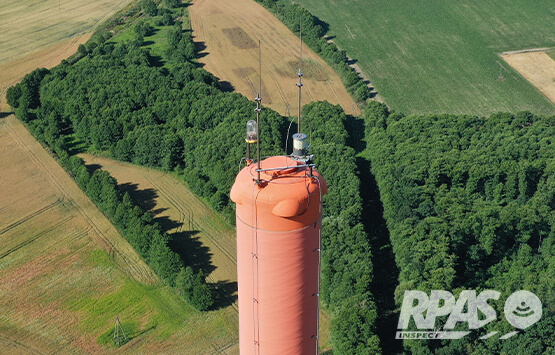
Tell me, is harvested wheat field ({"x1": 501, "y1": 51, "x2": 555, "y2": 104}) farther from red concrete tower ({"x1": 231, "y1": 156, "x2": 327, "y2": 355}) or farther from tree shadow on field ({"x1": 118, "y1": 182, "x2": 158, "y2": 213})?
red concrete tower ({"x1": 231, "y1": 156, "x2": 327, "y2": 355})

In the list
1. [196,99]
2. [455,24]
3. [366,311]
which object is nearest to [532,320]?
[366,311]

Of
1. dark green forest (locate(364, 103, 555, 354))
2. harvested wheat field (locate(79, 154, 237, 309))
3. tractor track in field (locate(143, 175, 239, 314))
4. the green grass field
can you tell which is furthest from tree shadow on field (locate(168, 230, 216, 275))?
the green grass field

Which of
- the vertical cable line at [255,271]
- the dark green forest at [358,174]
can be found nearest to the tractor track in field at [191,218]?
the dark green forest at [358,174]

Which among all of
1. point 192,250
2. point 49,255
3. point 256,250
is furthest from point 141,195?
point 256,250

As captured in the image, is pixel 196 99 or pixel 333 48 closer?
pixel 196 99

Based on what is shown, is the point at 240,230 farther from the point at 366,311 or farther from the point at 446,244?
the point at 446,244

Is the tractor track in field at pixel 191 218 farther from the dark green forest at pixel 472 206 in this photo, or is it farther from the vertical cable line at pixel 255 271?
the vertical cable line at pixel 255 271

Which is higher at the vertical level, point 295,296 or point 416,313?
point 295,296

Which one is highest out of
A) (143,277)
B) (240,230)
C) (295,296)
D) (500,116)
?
(240,230)
